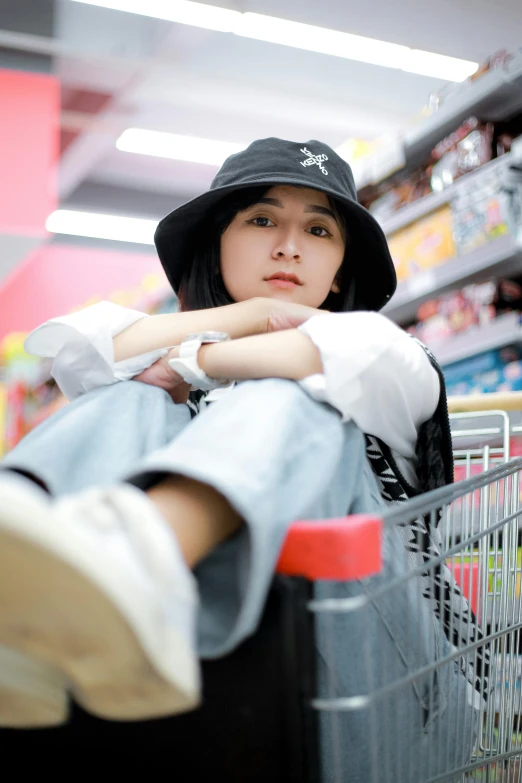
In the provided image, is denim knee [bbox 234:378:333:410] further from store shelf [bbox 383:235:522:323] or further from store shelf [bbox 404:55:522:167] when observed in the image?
store shelf [bbox 404:55:522:167]

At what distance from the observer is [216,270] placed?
1.65 m

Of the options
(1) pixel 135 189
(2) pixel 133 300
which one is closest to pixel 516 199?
(2) pixel 133 300

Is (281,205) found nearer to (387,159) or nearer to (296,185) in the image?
(296,185)

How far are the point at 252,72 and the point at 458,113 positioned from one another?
3.07 m

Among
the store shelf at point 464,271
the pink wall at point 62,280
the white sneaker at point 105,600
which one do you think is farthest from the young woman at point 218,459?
the pink wall at point 62,280

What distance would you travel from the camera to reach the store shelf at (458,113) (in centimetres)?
321

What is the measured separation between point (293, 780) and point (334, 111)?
643 cm

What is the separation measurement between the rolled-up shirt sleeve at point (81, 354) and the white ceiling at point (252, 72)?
180 inches

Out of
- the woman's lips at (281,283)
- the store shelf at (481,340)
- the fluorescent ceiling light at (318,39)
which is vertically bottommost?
the woman's lips at (281,283)

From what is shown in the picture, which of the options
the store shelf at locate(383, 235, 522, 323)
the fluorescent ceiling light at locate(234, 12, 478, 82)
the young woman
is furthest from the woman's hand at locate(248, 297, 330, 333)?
the fluorescent ceiling light at locate(234, 12, 478, 82)

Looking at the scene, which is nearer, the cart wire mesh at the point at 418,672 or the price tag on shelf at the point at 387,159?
the cart wire mesh at the point at 418,672

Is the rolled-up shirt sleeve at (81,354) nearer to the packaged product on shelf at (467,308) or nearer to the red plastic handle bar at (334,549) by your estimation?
the red plastic handle bar at (334,549)

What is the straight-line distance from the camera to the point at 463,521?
46.1 inches

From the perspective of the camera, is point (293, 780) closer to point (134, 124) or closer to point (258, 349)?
point (258, 349)
